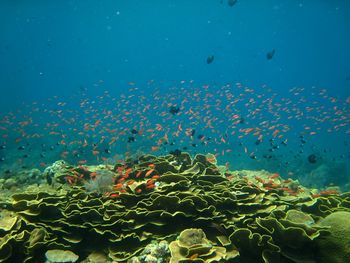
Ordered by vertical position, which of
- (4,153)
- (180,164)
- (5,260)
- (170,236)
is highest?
(4,153)

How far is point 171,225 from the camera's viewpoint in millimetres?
5188

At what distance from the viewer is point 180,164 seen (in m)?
7.52

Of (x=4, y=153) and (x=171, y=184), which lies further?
(x=4, y=153)

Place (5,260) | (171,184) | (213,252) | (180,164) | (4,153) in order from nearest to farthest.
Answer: (213,252)
(5,260)
(171,184)
(180,164)
(4,153)

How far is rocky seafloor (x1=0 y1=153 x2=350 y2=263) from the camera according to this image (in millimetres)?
4535

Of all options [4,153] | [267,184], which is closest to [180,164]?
[267,184]

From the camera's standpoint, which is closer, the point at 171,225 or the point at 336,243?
the point at 336,243

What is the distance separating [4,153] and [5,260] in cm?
2492

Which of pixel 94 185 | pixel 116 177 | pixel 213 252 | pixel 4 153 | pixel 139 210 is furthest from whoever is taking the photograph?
pixel 4 153

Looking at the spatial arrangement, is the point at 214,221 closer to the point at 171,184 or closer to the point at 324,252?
the point at 171,184

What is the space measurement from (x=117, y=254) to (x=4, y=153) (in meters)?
25.7

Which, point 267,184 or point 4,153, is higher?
point 4,153

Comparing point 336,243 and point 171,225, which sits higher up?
point 171,225

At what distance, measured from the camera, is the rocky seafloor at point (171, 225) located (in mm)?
4535
